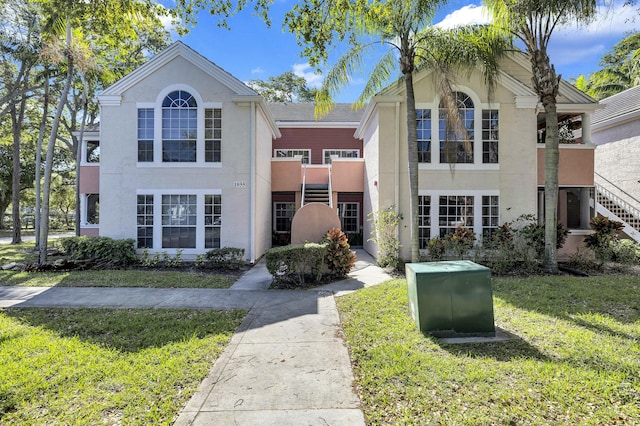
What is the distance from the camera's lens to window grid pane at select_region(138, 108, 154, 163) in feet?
38.5

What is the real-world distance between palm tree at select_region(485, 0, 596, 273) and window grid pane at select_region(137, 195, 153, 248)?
13.1 metres

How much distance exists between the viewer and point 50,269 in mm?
10297

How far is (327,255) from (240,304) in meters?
3.19

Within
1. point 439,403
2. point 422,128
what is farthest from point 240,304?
point 422,128

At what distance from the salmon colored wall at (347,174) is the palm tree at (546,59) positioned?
7.71 m

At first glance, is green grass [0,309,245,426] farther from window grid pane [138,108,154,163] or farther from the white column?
the white column

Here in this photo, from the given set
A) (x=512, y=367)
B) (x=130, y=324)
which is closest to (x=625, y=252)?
(x=512, y=367)

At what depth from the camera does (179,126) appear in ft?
38.5

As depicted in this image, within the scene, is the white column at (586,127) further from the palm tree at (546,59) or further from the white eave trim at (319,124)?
the white eave trim at (319,124)

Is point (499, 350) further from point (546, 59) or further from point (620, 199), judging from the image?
point (620, 199)

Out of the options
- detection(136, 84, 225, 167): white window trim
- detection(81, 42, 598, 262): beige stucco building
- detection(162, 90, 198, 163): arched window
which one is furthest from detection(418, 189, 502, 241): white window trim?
detection(162, 90, 198, 163): arched window

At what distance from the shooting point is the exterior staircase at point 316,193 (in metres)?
15.5

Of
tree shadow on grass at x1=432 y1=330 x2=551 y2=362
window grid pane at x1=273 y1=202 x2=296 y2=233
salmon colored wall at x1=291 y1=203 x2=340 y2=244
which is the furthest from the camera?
window grid pane at x1=273 y1=202 x2=296 y2=233

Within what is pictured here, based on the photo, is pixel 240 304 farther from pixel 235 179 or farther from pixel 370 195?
pixel 370 195
